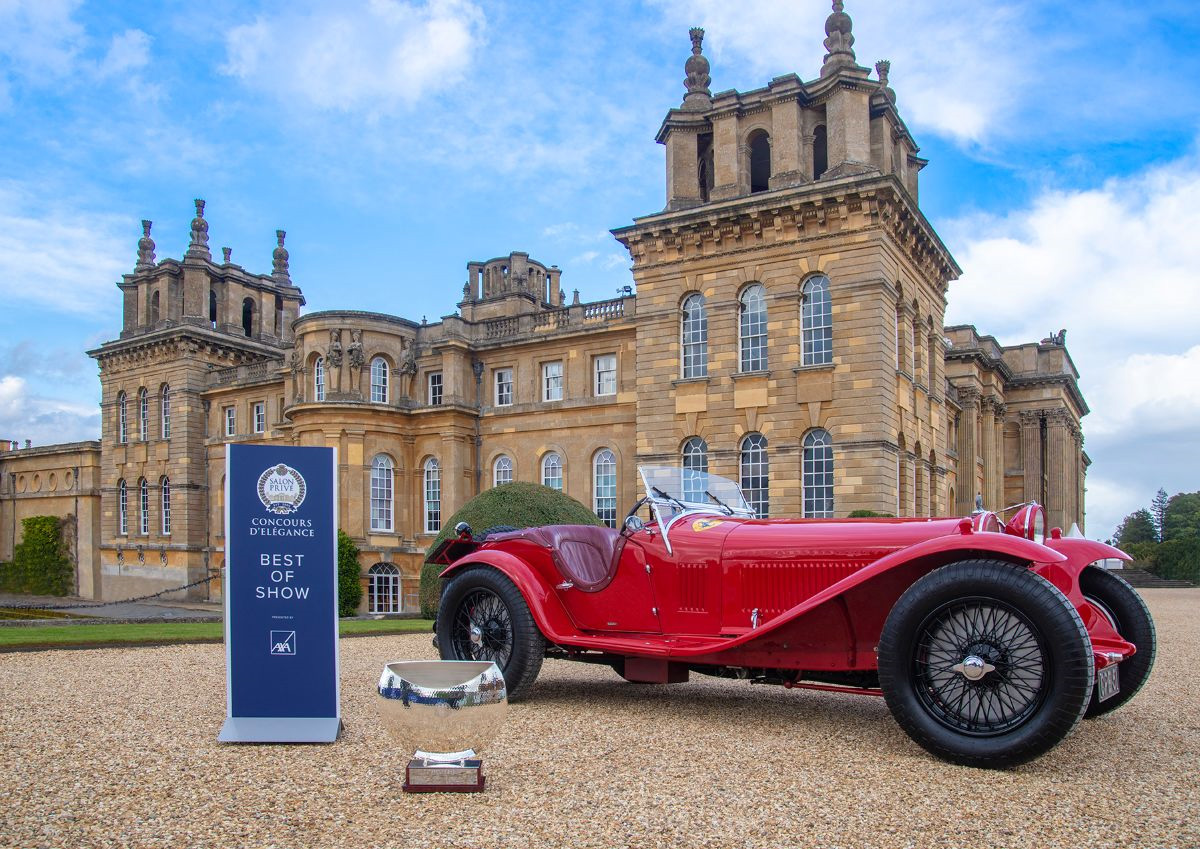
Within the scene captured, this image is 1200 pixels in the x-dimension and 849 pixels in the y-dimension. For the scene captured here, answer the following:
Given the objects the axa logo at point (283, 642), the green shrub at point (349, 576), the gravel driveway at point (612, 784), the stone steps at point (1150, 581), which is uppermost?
the axa logo at point (283, 642)

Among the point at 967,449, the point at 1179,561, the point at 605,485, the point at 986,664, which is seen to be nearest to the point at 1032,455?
the point at 1179,561

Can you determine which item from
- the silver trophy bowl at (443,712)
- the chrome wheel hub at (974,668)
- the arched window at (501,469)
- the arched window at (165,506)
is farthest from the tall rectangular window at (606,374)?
the silver trophy bowl at (443,712)

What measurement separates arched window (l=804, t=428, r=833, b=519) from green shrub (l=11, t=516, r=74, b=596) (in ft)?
123

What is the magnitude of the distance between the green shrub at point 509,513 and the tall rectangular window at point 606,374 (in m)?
9.74

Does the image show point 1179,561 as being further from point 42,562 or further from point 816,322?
point 42,562

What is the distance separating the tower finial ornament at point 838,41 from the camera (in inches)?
877

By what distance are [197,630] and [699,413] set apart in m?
12.3

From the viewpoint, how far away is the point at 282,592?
21.1ft

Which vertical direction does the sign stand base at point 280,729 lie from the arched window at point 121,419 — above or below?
below

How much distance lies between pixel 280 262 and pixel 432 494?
21.0m

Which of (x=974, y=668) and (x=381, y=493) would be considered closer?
(x=974, y=668)

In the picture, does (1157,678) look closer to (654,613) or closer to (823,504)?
(654,613)

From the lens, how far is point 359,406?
29.3m

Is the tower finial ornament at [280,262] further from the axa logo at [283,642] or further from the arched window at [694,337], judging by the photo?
the axa logo at [283,642]
